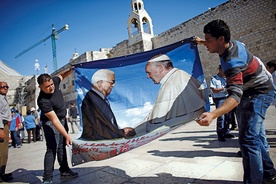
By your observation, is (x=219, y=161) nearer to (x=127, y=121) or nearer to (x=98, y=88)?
(x=127, y=121)


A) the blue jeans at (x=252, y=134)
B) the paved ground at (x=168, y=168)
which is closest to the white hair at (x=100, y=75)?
the paved ground at (x=168, y=168)

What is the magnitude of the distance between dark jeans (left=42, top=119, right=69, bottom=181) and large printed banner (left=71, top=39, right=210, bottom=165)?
1.06 ft

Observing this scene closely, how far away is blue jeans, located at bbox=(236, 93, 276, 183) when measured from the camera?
71.6 inches

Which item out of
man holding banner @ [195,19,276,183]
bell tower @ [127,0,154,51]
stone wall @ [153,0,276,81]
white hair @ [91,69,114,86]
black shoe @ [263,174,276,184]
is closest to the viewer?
man holding banner @ [195,19,276,183]

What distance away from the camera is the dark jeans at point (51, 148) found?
2719 millimetres

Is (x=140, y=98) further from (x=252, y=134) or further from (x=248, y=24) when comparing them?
(x=248, y=24)

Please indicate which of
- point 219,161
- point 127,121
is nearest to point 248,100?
point 219,161

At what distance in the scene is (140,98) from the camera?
10.1 feet

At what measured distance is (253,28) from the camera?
53.7 ft

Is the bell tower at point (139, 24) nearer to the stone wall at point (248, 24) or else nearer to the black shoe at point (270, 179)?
the stone wall at point (248, 24)

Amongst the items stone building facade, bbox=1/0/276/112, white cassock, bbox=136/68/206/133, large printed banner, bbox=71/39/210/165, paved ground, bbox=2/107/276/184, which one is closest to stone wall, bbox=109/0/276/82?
stone building facade, bbox=1/0/276/112

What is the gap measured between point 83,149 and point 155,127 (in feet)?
3.88

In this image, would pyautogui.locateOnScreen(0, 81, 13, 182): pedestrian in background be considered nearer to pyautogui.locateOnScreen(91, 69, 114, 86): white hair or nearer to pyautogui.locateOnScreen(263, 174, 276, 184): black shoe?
pyautogui.locateOnScreen(91, 69, 114, 86): white hair

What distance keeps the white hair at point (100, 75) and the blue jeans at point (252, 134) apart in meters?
2.15
